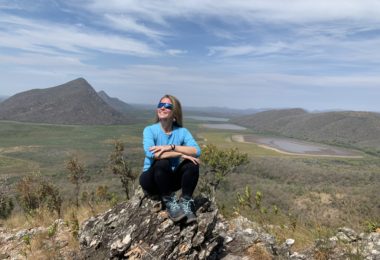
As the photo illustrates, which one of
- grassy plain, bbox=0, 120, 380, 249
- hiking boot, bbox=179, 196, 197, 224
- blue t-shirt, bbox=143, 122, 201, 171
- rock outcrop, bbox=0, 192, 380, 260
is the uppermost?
blue t-shirt, bbox=143, 122, 201, 171

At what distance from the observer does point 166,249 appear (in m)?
4.93

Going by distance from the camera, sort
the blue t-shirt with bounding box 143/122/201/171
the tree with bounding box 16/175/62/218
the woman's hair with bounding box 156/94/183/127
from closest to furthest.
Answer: the blue t-shirt with bounding box 143/122/201/171
the woman's hair with bounding box 156/94/183/127
the tree with bounding box 16/175/62/218

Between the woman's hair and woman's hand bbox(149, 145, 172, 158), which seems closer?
woman's hand bbox(149, 145, 172, 158)

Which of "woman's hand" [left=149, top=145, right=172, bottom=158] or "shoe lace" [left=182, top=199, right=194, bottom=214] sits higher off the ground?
"woman's hand" [left=149, top=145, right=172, bottom=158]

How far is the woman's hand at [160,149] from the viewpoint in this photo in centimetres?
529

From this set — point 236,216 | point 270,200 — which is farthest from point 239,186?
point 236,216

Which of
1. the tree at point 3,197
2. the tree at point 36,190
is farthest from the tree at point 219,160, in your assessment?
the tree at point 36,190

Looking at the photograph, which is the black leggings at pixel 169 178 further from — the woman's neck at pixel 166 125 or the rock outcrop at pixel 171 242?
the woman's neck at pixel 166 125

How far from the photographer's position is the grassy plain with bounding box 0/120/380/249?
25.5 ft

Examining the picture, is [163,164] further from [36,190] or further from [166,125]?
[36,190]

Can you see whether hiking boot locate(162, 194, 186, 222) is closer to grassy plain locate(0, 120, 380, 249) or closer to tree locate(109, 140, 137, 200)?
grassy plain locate(0, 120, 380, 249)

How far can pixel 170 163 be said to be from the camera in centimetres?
553

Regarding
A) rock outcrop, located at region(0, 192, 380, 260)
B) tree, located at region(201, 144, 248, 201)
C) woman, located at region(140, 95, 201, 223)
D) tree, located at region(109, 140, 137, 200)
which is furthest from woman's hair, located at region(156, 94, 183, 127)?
tree, located at region(201, 144, 248, 201)

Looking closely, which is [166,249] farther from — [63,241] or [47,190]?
[47,190]
